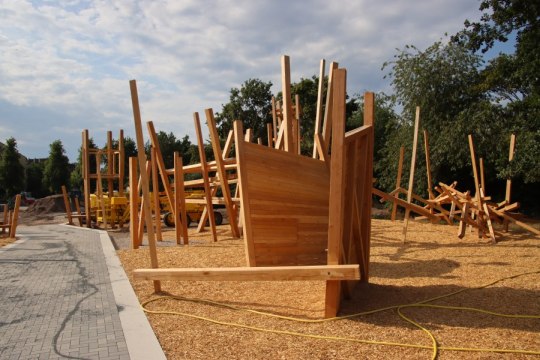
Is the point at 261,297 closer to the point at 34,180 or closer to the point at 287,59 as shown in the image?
the point at 287,59

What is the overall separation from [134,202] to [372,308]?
17.8ft

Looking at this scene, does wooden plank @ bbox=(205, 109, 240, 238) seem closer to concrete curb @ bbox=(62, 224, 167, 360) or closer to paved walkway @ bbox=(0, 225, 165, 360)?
paved walkway @ bbox=(0, 225, 165, 360)

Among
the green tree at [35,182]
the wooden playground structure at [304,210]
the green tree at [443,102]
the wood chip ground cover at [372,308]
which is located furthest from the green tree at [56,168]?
the wooden playground structure at [304,210]

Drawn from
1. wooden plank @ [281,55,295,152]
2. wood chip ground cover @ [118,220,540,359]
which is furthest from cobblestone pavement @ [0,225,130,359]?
wooden plank @ [281,55,295,152]

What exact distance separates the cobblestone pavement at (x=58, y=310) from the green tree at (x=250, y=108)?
23447 millimetres

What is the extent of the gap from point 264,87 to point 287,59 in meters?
24.8

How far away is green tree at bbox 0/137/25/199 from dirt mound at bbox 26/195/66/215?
1255 cm

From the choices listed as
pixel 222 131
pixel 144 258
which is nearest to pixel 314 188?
pixel 144 258

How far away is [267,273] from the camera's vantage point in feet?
13.7

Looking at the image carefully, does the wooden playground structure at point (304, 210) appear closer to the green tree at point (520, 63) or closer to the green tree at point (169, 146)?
the green tree at point (520, 63)

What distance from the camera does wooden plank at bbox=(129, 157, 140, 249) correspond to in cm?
820

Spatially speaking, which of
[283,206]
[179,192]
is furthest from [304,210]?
[179,192]

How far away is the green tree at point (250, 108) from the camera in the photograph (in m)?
31.3

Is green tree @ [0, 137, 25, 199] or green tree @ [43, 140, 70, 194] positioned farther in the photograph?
green tree @ [43, 140, 70, 194]
